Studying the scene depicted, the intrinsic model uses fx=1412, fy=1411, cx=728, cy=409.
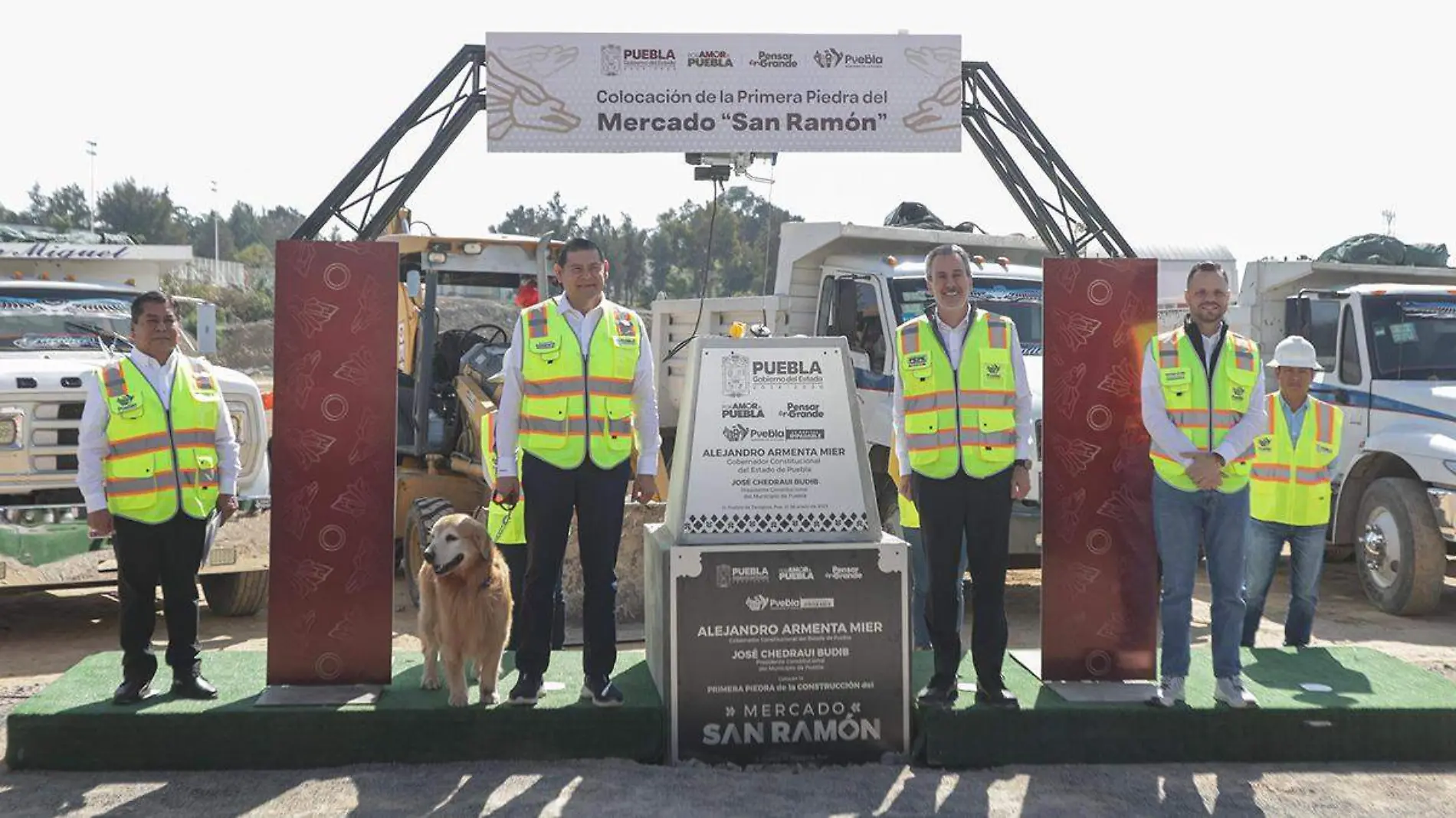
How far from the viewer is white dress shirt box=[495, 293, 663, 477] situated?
5723 millimetres

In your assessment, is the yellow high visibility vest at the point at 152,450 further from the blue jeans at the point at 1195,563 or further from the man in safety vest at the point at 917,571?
the blue jeans at the point at 1195,563

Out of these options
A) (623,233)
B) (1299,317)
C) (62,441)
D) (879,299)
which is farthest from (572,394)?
(623,233)

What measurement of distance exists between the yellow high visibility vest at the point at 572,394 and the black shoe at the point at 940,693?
62.3 inches

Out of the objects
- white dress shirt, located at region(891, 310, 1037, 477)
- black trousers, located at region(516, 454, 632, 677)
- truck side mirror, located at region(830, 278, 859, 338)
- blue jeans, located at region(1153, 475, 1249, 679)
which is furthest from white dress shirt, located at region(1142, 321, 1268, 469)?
truck side mirror, located at region(830, 278, 859, 338)

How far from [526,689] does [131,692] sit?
5.33 feet

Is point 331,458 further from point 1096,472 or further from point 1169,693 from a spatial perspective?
point 1169,693

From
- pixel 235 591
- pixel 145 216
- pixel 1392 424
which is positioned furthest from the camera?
pixel 145 216

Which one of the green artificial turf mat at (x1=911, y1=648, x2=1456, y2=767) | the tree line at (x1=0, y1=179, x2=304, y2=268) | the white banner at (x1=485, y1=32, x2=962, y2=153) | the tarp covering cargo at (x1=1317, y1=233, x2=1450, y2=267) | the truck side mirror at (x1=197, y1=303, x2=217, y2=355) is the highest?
the tree line at (x1=0, y1=179, x2=304, y2=268)

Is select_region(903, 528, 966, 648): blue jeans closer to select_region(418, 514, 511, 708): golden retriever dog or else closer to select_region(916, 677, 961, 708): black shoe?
select_region(916, 677, 961, 708): black shoe

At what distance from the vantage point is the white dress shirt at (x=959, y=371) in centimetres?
580

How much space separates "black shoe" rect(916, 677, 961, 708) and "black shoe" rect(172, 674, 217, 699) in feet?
9.67

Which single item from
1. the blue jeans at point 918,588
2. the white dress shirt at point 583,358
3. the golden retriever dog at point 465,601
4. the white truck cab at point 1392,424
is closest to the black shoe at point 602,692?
the golden retriever dog at point 465,601

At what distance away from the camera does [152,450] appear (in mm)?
5801

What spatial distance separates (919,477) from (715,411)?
89 cm
